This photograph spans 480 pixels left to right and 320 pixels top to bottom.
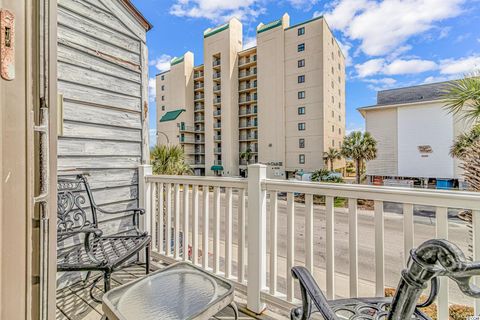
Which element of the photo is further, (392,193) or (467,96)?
(467,96)

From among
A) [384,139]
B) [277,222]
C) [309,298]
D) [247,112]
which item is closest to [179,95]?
[247,112]

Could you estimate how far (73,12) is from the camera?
202 centimetres

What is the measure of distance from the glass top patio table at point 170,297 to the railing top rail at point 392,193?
2.39 ft

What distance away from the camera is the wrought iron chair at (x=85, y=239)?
5.08 ft

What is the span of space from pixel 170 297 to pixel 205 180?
0.99 metres

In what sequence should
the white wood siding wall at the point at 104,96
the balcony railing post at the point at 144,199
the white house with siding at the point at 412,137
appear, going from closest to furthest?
the white wood siding wall at the point at 104,96, the balcony railing post at the point at 144,199, the white house with siding at the point at 412,137

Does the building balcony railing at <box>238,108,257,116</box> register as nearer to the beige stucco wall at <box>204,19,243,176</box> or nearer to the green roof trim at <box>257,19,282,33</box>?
the beige stucco wall at <box>204,19,243,176</box>

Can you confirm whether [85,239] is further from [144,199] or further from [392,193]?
[392,193]

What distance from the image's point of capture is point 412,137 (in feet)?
52.9

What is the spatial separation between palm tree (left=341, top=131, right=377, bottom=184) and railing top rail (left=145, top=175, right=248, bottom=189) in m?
16.3

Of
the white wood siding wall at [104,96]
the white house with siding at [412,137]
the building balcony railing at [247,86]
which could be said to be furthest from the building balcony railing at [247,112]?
the white wood siding wall at [104,96]

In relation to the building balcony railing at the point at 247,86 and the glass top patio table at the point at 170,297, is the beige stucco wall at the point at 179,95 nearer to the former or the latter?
the building balcony railing at the point at 247,86

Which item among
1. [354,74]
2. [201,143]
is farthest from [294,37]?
[201,143]

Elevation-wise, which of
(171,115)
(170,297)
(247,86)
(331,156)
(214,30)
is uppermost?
(214,30)
